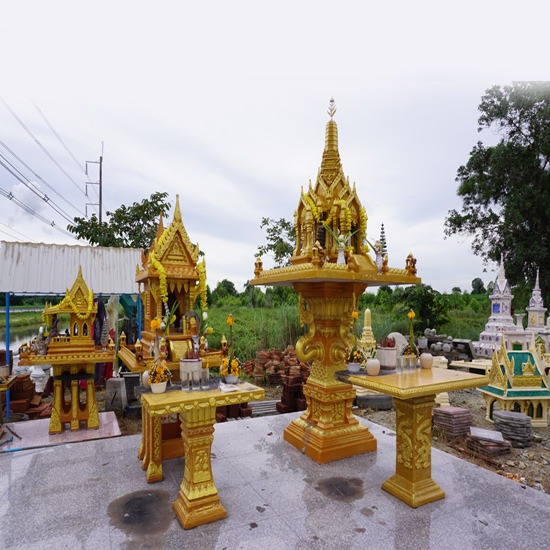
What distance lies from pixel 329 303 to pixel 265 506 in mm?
3436

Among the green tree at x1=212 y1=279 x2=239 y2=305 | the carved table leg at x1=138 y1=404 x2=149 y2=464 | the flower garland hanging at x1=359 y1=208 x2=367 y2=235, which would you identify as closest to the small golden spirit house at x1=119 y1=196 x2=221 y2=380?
the carved table leg at x1=138 y1=404 x2=149 y2=464

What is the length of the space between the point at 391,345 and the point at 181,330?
150 inches

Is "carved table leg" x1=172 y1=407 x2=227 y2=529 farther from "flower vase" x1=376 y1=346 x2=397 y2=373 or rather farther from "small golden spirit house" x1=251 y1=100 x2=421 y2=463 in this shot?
"flower vase" x1=376 y1=346 x2=397 y2=373

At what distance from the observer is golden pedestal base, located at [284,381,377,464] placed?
681 cm

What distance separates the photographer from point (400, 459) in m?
5.57

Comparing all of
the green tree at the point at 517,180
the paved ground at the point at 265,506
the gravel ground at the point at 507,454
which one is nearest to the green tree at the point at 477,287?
the green tree at the point at 517,180

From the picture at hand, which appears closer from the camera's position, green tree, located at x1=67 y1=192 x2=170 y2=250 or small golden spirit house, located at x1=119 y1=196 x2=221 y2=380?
small golden spirit house, located at x1=119 y1=196 x2=221 y2=380

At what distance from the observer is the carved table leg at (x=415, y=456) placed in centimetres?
533

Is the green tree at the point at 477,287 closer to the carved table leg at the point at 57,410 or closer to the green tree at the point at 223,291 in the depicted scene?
the green tree at the point at 223,291

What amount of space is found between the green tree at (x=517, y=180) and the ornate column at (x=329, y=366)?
19.1 metres

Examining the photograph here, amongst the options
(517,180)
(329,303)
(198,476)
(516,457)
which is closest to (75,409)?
(198,476)

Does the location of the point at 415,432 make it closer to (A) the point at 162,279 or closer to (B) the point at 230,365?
(B) the point at 230,365

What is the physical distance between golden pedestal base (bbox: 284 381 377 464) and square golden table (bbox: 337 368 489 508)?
1337mm

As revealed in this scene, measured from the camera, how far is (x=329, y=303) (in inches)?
278
